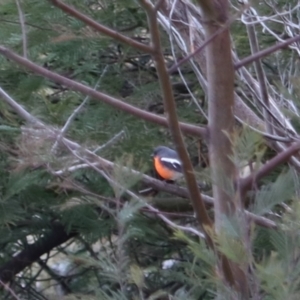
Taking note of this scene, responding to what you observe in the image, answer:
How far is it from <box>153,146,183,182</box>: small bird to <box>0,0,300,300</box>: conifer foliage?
52mm

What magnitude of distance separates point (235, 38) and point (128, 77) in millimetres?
750

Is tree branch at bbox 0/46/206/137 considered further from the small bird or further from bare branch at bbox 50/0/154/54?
the small bird

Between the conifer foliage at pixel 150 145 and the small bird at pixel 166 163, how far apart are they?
0.17ft

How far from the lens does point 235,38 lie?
10.3 feet

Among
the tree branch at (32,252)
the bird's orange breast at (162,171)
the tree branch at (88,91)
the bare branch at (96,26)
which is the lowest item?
the tree branch at (32,252)

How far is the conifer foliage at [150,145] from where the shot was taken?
134cm

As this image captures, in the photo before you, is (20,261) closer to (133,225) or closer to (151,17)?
(133,225)

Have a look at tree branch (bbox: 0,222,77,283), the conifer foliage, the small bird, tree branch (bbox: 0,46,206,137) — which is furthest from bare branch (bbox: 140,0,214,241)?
tree branch (bbox: 0,222,77,283)

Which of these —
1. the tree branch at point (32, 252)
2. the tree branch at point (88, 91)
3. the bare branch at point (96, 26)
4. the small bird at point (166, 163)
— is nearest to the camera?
the bare branch at point (96, 26)

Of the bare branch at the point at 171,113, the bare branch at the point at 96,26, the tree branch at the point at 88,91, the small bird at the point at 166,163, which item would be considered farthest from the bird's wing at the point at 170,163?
the bare branch at the point at 96,26

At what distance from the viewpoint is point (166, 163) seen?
3197mm

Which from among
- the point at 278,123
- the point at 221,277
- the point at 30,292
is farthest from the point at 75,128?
the point at 221,277

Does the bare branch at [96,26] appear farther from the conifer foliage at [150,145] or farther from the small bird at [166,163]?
the small bird at [166,163]

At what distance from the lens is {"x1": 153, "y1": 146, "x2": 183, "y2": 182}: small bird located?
3146 mm
